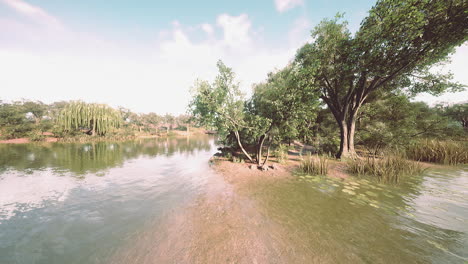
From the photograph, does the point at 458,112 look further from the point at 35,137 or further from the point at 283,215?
the point at 35,137

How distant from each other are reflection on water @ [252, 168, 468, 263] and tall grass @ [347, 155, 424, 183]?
649 millimetres

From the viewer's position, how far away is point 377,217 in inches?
180

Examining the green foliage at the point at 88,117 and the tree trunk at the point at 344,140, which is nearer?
the tree trunk at the point at 344,140

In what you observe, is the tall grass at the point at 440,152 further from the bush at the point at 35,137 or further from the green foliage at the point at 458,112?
the bush at the point at 35,137

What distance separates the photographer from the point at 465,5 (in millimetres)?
6848

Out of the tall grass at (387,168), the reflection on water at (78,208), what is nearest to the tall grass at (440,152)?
the tall grass at (387,168)

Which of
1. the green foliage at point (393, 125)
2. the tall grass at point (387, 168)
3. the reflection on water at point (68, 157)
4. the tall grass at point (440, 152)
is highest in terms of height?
the green foliage at point (393, 125)

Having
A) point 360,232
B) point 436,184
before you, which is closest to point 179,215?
point 360,232

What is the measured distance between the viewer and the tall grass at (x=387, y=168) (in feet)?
25.0

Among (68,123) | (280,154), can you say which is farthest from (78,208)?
(68,123)

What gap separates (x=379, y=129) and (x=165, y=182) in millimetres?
19070

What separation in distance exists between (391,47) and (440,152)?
980cm

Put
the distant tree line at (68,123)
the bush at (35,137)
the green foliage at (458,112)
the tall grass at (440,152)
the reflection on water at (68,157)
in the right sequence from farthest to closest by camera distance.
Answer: the distant tree line at (68,123) < the green foliage at (458,112) < the bush at (35,137) < the reflection on water at (68,157) < the tall grass at (440,152)

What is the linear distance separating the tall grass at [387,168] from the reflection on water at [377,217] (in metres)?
0.65
